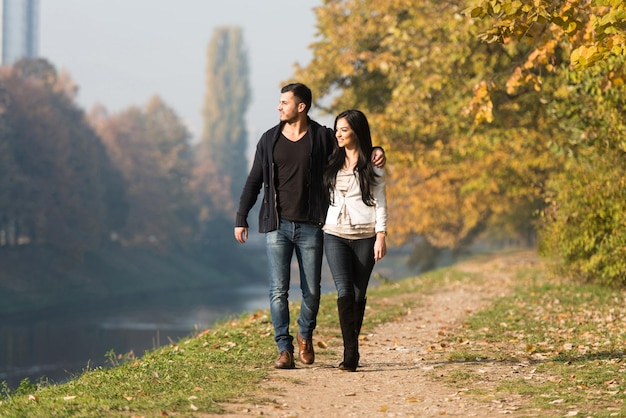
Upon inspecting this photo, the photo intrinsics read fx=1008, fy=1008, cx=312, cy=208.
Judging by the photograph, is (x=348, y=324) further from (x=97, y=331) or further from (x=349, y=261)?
(x=97, y=331)

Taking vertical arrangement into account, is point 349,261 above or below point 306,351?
above

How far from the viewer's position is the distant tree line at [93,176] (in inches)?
2591

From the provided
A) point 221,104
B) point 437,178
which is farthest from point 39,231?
point 221,104

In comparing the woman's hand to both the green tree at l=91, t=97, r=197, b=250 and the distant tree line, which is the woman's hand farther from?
the green tree at l=91, t=97, r=197, b=250

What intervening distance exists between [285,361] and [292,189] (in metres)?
1.66

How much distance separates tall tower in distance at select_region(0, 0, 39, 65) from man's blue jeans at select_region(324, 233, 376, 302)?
572 feet

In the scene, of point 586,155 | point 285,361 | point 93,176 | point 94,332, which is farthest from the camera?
point 93,176

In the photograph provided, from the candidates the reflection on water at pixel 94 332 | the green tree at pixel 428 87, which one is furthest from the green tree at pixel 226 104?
the green tree at pixel 428 87

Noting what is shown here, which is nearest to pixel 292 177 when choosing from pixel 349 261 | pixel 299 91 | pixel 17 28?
pixel 299 91

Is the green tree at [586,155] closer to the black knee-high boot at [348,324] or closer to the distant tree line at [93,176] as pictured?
the black knee-high boot at [348,324]

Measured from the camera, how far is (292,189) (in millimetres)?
9297

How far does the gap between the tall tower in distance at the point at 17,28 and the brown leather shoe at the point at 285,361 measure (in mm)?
174016

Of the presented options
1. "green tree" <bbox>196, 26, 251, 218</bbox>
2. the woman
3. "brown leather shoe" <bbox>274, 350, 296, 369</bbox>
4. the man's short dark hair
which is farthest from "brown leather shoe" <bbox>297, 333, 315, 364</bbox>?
"green tree" <bbox>196, 26, 251, 218</bbox>

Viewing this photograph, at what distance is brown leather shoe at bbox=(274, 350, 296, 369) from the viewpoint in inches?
378
